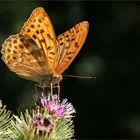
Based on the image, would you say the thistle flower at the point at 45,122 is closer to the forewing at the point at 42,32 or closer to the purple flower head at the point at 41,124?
the purple flower head at the point at 41,124

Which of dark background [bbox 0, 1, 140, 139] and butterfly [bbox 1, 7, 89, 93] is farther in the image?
dark background [bbox 0, 1, 140, 139]

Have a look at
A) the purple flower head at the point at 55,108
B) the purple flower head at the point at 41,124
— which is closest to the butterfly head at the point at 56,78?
the purple flower head at the point at 55,108

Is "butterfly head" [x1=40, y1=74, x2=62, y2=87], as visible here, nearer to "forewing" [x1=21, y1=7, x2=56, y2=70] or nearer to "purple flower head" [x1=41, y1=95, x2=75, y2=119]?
"forewing" [x1=21, y1=7, x2=56, y2=70]

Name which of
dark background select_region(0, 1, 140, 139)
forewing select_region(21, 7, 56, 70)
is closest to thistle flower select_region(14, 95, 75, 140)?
forewing select_region(21, 7, 56, 70)

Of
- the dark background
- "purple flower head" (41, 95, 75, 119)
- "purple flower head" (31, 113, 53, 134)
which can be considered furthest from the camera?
the dark background

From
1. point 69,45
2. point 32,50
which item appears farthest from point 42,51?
point 69,45

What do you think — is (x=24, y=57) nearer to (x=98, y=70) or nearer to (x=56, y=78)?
(x=56, y=78)

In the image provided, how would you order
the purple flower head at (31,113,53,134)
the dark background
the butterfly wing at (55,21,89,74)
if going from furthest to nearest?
1. the dark background
2. the butterfly wing at (55,21,89,74)
3. the purple flower head at (31,113,53,134)
